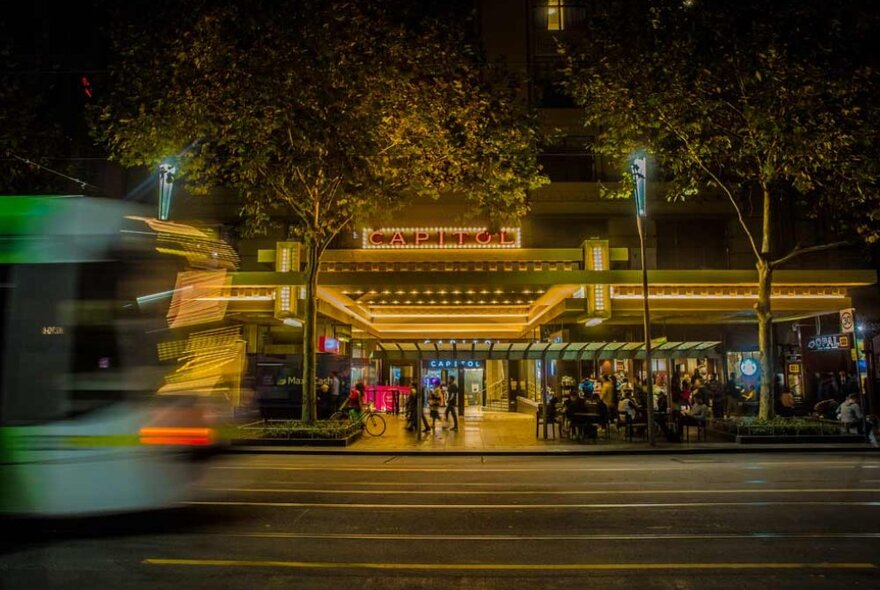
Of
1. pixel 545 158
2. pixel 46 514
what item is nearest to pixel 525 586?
pixel 46 514

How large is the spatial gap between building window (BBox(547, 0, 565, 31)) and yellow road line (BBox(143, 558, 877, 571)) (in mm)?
30950

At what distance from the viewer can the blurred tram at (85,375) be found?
6738 mm

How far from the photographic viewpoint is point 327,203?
19.2 m

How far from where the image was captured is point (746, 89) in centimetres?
1672

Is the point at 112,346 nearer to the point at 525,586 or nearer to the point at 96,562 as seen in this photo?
the point at 96,562

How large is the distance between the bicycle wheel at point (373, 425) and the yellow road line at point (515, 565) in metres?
13.8

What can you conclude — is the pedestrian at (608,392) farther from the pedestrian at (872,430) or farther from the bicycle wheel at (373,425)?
the bicycle wheel at (373,425)

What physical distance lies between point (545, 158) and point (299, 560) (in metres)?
26.8

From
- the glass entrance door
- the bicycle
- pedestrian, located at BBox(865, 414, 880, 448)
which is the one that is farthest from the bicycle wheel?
pedestrian, located at BBox(865, 414, 880, 448)

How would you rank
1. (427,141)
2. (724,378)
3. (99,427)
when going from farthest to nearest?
(724,378) → (427,141) → (99,427)

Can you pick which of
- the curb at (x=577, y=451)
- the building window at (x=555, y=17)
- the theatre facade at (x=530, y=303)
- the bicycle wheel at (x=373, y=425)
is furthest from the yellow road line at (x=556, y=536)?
the building window at (x=555, y=17)

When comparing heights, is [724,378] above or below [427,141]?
below

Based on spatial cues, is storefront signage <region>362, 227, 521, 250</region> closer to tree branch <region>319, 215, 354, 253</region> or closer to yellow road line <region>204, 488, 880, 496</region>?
tree branch <region>319, 215, 354, 253</region>

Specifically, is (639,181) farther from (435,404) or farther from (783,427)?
(435,404)
